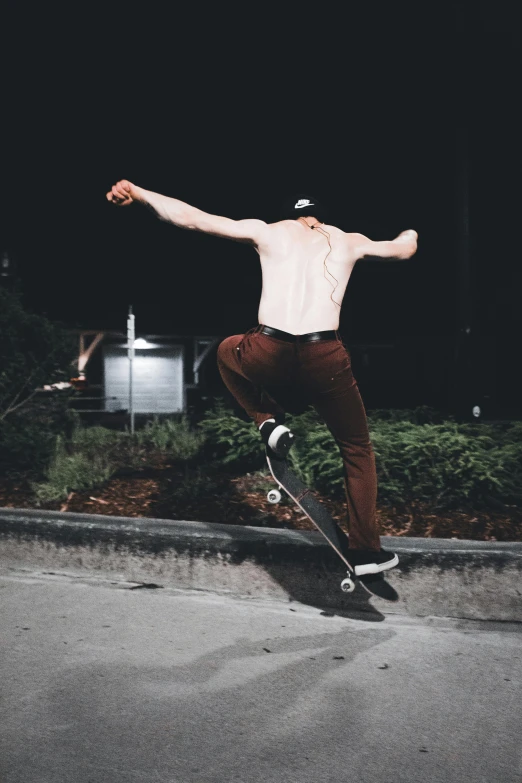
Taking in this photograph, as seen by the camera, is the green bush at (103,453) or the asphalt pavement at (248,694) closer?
the asphalt pavement at (248,694)

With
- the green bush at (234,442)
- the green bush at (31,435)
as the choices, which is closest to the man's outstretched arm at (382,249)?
the green bush at (234,442)

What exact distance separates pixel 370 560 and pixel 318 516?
0.35m

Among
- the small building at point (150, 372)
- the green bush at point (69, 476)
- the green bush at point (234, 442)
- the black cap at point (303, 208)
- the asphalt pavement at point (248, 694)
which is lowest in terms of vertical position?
the asphalt pavement at point (248, 694)

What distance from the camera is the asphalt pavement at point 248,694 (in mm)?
2264

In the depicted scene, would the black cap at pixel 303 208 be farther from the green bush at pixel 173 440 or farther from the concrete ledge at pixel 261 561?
the green bush at pixel 173 440

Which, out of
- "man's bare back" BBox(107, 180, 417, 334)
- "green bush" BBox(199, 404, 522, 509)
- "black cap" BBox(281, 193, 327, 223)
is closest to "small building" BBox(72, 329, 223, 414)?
"green bush" BBox(199, 404, 522, 509)

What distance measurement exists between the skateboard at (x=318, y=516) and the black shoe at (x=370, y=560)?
1.7 inches

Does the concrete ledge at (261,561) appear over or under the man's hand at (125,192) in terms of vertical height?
under

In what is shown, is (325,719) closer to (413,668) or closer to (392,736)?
(392,736)

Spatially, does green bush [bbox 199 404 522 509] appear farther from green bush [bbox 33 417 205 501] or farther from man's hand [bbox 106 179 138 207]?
man's hand [bbox 106 179 138 207]

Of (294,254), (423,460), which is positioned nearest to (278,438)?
(294,254)

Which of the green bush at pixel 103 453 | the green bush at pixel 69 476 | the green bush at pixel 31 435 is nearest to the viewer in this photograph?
the green bush at pixel 69 476

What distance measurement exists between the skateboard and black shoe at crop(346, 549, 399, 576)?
0.04m

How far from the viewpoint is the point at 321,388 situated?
3393 millimetres
